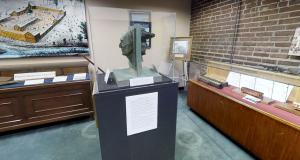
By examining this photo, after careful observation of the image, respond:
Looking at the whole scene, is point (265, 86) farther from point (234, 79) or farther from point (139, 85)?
point (139, 85)

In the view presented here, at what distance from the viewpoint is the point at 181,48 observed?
3338 millimetres

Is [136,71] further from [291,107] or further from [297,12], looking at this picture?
[297,12]

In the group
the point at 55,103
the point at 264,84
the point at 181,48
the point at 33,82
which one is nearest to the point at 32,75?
the point at 33,82

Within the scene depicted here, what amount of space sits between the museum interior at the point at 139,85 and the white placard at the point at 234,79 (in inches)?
0.6

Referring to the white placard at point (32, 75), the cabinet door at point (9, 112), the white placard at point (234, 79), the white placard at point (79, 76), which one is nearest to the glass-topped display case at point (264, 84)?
the white placard at point (234, 79)

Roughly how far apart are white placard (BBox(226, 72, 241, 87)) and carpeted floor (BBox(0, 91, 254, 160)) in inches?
29.3

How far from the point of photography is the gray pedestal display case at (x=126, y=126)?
1.02 m

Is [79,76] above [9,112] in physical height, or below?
above

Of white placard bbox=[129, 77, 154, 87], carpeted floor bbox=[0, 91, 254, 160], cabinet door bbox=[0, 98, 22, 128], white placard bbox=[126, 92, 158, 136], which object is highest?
white placard bbox=[129, 77, 154, 87]

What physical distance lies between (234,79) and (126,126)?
188cm

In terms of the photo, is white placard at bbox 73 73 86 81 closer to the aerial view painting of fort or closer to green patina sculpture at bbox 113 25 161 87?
the aerial view painting of fort

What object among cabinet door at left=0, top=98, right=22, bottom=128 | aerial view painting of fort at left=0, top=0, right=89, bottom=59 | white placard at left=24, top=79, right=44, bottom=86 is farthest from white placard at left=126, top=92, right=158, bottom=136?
aerial view painting of fort at left=0, top=0, right=89, bottom=59

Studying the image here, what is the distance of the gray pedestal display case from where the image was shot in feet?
3.34

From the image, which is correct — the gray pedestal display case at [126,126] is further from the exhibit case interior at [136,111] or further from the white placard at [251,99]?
the white placard at [251,99]
